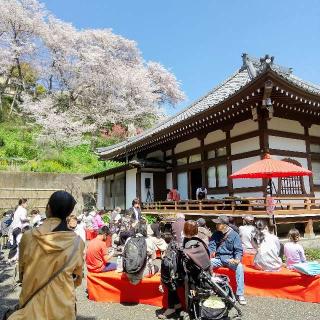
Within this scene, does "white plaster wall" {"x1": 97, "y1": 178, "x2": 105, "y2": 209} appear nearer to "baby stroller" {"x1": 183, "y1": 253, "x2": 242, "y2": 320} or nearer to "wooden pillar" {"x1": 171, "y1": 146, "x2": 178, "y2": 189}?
"wooden pillar" {"x1": 171, "y1": 146, "x2": 178, "y2": 189}

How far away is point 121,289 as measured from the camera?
586cm

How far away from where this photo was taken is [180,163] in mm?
15609

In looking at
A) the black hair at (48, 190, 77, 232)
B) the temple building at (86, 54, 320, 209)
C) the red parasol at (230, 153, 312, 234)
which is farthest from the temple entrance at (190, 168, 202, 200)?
the black hair at (48, 190, 77, 232)

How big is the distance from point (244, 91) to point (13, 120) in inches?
984

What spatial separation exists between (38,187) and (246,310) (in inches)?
768

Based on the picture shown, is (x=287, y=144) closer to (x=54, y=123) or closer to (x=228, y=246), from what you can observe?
(x=228, y=246)

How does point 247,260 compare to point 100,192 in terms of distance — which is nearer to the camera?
point 247,260

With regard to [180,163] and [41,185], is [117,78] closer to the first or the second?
[41,185]

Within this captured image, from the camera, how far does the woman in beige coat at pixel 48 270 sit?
2.41 m

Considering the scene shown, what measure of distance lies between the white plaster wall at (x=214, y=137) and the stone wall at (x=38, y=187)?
12266 millimetres

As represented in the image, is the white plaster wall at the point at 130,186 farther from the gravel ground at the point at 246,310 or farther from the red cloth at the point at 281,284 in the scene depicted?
the red cloth at the point at 281,284

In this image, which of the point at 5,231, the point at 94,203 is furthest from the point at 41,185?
the point at 5,231

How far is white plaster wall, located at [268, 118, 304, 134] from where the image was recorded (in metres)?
11.2

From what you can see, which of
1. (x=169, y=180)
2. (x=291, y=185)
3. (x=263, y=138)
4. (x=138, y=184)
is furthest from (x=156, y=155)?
(x=291, y=185)
